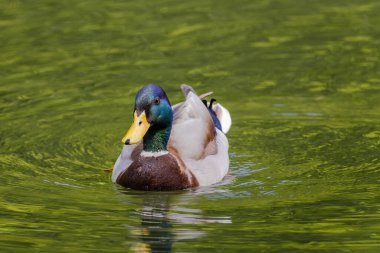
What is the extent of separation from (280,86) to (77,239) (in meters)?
5.55

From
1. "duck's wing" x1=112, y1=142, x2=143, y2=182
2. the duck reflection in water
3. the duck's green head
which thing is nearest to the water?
the duck reflection in water

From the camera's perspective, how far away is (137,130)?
11.4 m

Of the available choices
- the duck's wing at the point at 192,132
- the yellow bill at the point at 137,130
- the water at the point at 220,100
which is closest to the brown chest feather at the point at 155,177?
the water at the point at 220,100

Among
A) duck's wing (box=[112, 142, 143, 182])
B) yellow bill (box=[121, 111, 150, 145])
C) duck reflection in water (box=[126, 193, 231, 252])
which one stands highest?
yellow bill (box=[121, 111, 150, 145])

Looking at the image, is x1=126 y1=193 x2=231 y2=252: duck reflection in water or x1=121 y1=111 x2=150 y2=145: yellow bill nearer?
x1=126 y1=193 x2=231 y2=252: duck reflection in water

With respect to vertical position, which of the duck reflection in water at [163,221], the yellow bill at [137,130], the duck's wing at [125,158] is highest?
the yellow bill at [137,130]

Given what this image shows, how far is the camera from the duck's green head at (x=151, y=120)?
11422 mm

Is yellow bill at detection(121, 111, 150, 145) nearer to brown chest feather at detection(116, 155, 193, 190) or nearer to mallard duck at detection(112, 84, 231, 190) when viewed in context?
mallard duck at detection(112, 84, 231, 190)

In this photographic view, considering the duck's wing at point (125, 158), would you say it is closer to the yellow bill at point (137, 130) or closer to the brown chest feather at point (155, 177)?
the brown chest feather at point (155, 177)

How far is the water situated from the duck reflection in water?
1.0 inches

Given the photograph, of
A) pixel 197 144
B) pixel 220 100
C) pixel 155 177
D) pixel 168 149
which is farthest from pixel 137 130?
pixel 220 100

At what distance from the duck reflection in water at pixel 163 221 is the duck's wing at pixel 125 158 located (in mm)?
519

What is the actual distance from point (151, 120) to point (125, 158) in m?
0.74

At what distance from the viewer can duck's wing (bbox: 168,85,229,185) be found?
40.0 feet
